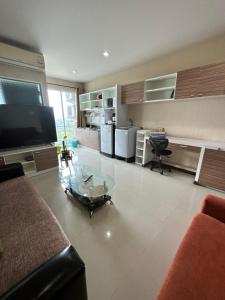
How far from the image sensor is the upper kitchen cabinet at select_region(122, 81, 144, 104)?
3514 mm

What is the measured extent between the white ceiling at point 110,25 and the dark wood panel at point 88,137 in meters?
2.62

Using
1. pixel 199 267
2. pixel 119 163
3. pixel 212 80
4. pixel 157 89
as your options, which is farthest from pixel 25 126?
pixel 212 80

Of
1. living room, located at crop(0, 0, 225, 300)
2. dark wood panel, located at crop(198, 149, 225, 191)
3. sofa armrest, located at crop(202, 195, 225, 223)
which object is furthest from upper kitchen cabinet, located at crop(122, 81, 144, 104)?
sofa armrest, located at crop(202, 195, 225, 223)

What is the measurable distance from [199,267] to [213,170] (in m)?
2.14

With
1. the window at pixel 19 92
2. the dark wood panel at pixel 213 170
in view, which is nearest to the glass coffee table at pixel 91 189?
the dark wood panel at pixel 213 170

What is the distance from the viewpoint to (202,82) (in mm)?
2520

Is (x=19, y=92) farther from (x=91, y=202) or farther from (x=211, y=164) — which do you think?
(x=211, y=164)

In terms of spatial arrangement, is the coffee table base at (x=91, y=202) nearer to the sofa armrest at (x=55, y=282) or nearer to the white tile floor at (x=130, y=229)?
the white tile floor at (x=130, y=229)

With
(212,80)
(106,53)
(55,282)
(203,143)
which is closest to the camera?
(55,282)

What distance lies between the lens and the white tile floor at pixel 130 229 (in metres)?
1.18

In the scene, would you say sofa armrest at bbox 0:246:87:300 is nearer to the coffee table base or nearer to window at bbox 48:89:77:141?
the coffee table base

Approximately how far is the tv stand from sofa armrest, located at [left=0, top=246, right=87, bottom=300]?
8.81 feet

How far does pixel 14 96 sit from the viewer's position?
9.91ft

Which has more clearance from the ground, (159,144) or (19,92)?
(19,92)
